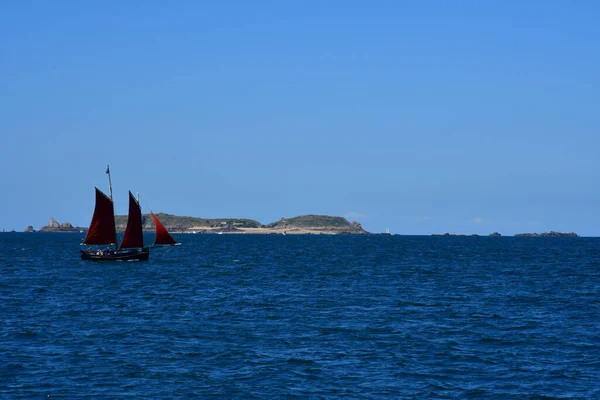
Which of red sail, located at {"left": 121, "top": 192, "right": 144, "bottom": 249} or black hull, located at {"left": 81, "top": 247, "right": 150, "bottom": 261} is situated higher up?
red sail, located at {"left": 121, "top": 192, "right": 144, "bottom": 249}

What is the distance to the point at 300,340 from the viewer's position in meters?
38.4

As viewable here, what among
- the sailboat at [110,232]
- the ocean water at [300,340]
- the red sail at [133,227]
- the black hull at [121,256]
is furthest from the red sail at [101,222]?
the ocean water at [300,340]

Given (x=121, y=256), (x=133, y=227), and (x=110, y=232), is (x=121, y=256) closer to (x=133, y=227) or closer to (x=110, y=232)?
(x=133, y=227)

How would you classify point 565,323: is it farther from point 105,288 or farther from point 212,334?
point 105,288

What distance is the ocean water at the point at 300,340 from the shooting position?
2905 centimetres

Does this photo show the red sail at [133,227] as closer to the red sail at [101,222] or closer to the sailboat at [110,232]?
the sailboat at [110,232]

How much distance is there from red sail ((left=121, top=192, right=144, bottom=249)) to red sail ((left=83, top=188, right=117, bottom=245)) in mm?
2602

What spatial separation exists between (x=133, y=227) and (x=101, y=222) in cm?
607

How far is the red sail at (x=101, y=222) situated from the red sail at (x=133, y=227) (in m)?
2.60

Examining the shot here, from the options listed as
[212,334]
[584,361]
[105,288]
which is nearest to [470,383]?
[584,361]

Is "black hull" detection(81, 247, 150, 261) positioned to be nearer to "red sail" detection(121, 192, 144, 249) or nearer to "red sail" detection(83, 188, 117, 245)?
"red sail" detection(121, 192, 144, 249)

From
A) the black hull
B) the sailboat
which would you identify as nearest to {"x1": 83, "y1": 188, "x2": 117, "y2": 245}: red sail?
the sailboat

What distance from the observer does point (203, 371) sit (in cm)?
3128

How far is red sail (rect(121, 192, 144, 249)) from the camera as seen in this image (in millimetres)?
97625
